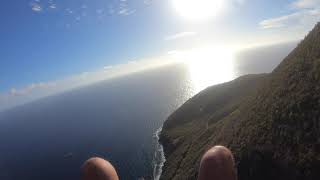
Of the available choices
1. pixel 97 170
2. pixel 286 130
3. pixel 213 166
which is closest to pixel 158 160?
pixel 286 130

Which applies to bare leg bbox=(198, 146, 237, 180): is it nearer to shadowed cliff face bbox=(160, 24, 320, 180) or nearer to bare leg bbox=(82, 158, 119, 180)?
bare leg bbox=(82, 158, 119, 180)

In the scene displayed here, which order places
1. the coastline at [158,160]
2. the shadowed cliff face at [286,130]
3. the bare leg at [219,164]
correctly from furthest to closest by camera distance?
the coastline at [158,160] < the shadowed cliff face at [286,130] < the bare leg at [219,164]

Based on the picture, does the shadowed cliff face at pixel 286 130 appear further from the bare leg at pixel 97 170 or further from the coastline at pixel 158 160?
the coastline at pixel 158 160

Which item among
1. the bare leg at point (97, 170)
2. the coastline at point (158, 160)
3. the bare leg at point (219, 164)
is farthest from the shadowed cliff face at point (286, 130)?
the coastline at point (158, 160)

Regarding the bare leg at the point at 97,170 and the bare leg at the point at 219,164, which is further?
the bare leg at the point at 97,170

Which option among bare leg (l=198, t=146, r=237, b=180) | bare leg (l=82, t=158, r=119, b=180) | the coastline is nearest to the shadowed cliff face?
bare leg (l=198, t=146, r=237, b=180)

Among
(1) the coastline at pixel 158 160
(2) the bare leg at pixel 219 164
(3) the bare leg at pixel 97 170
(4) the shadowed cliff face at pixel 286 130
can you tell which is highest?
(2) the bare leg at pixel 219 164
